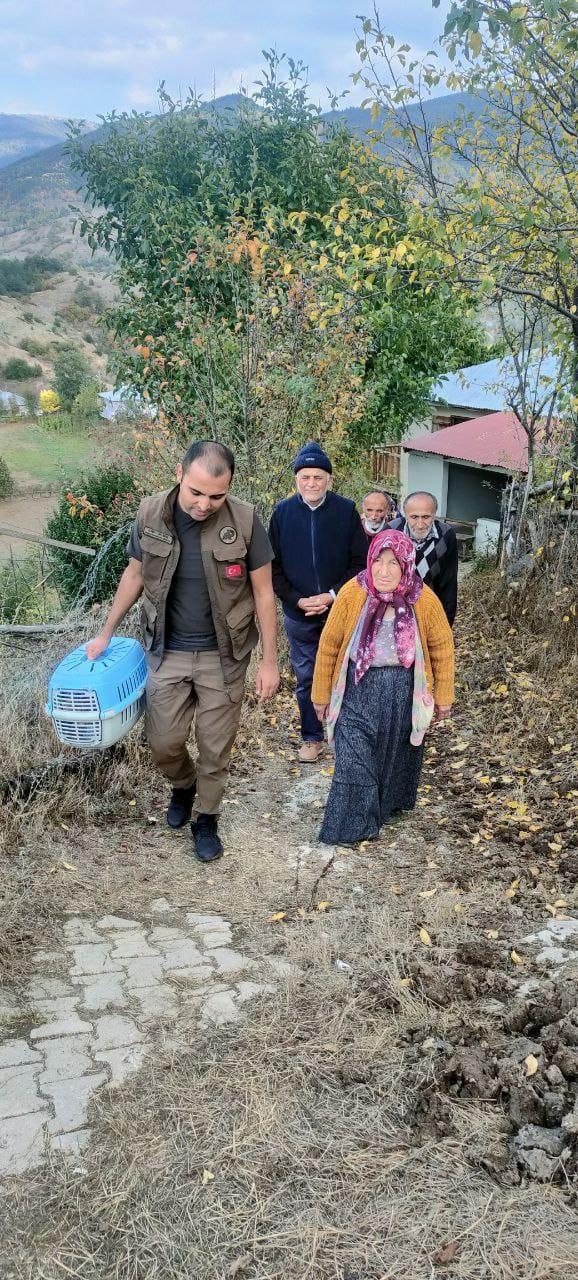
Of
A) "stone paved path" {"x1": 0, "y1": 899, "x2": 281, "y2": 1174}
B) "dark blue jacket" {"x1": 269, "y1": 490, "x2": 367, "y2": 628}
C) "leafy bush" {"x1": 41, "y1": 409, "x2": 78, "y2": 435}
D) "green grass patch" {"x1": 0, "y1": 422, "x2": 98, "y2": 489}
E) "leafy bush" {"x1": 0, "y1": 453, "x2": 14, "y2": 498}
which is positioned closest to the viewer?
"stone paved path" {"x1": 0, "y1": 899, "x2": 281, "y2": 1174}

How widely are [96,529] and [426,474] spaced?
8.25m

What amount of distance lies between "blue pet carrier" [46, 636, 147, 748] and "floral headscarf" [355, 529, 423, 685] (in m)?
1.01

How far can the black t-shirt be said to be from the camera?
11.7ft

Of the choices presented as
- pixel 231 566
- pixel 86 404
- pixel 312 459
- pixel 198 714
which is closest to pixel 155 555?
pixel 231 566

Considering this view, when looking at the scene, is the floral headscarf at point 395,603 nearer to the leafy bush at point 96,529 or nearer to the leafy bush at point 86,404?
the leafy bush at point 96,529

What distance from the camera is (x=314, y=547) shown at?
471cm

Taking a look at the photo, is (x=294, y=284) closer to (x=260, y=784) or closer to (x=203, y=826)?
(x=260, y=784)

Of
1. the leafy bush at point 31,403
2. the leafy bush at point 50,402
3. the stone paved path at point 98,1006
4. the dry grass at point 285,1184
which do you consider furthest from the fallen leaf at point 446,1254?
the leafy bush at point 31,403

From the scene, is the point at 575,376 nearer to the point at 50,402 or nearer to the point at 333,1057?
the point at 333,1057

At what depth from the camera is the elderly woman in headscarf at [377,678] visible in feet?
12.3

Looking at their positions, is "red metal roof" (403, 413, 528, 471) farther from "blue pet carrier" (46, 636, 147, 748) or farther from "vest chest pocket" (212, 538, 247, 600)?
"blue pet carrier" (46, 636, 147, 748)

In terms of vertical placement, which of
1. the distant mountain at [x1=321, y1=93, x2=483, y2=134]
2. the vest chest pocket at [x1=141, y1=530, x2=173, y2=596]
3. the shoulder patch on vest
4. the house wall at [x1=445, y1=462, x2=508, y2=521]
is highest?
the distant mountain at [x1=321, y1=93, x2=483, y2=134]

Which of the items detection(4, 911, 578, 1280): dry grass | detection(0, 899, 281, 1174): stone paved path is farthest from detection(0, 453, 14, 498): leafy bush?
detection(4, 911, 578, 1280): dry grass

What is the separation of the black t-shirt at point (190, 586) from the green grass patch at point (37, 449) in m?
23.2
